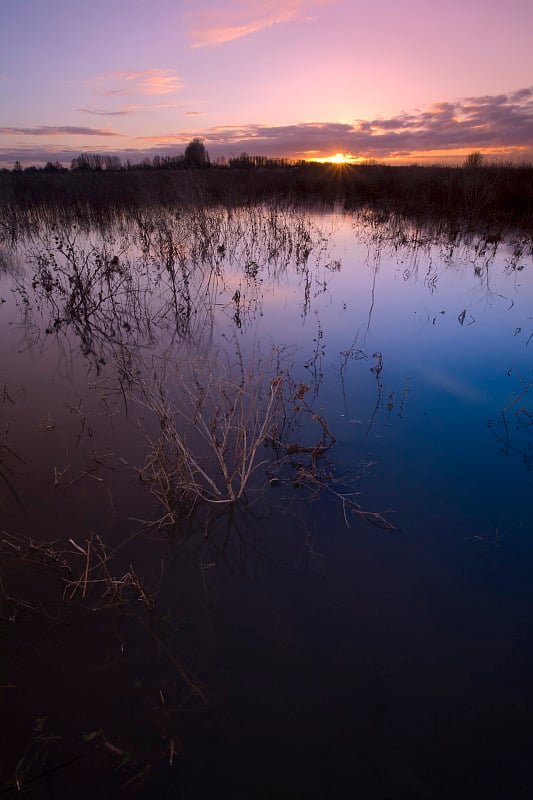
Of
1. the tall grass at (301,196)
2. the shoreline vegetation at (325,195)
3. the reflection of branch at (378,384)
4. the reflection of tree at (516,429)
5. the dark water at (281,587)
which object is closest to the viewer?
the dark water at (281,587)

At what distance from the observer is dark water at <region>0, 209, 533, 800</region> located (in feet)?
6.13

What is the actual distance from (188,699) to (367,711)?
0.84m

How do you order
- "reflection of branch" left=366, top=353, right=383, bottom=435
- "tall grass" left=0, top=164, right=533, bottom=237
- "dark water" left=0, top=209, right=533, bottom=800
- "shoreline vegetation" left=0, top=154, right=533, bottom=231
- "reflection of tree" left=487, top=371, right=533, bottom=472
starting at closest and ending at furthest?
"dark water" left=0, top=209, right=533, bottom=800, "reflection of tree" left=487, top=371, right=533, bottom=472, "reflection of branch" left=366, top=353, right=383, bottom=435, "shoreline vegetation" left=0, top=154, right=533, bottom=231, "tall grass" left=0, top=164, right=533, bottom=237

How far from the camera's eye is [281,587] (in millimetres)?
2604

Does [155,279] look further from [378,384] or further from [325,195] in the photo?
[325,195]

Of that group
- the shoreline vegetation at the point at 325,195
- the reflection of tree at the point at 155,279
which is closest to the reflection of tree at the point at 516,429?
the reflection of tree at the point at 155,279

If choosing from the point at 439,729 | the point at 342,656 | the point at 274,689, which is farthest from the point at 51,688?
the point at 439,729

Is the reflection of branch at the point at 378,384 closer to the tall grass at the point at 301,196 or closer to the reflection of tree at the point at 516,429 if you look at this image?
the reflection of tree at the point at 516,429

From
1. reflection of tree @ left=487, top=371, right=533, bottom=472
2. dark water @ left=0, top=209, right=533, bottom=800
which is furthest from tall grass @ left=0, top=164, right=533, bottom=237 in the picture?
reflection of tree @ left=487, top=371, right=533, bottom=472

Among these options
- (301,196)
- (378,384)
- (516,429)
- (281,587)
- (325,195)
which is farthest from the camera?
(325,195)

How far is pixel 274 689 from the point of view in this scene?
2.09 meters

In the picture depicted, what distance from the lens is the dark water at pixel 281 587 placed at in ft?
6.13

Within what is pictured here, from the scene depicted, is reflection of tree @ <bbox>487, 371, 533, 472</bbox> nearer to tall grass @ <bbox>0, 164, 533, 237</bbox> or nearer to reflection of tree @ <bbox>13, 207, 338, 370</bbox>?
reflection of tree @ <bbox>13, 207, 338, 370</bbox>

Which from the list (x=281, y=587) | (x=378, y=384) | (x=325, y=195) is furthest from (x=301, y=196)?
(x=281, y=587)
